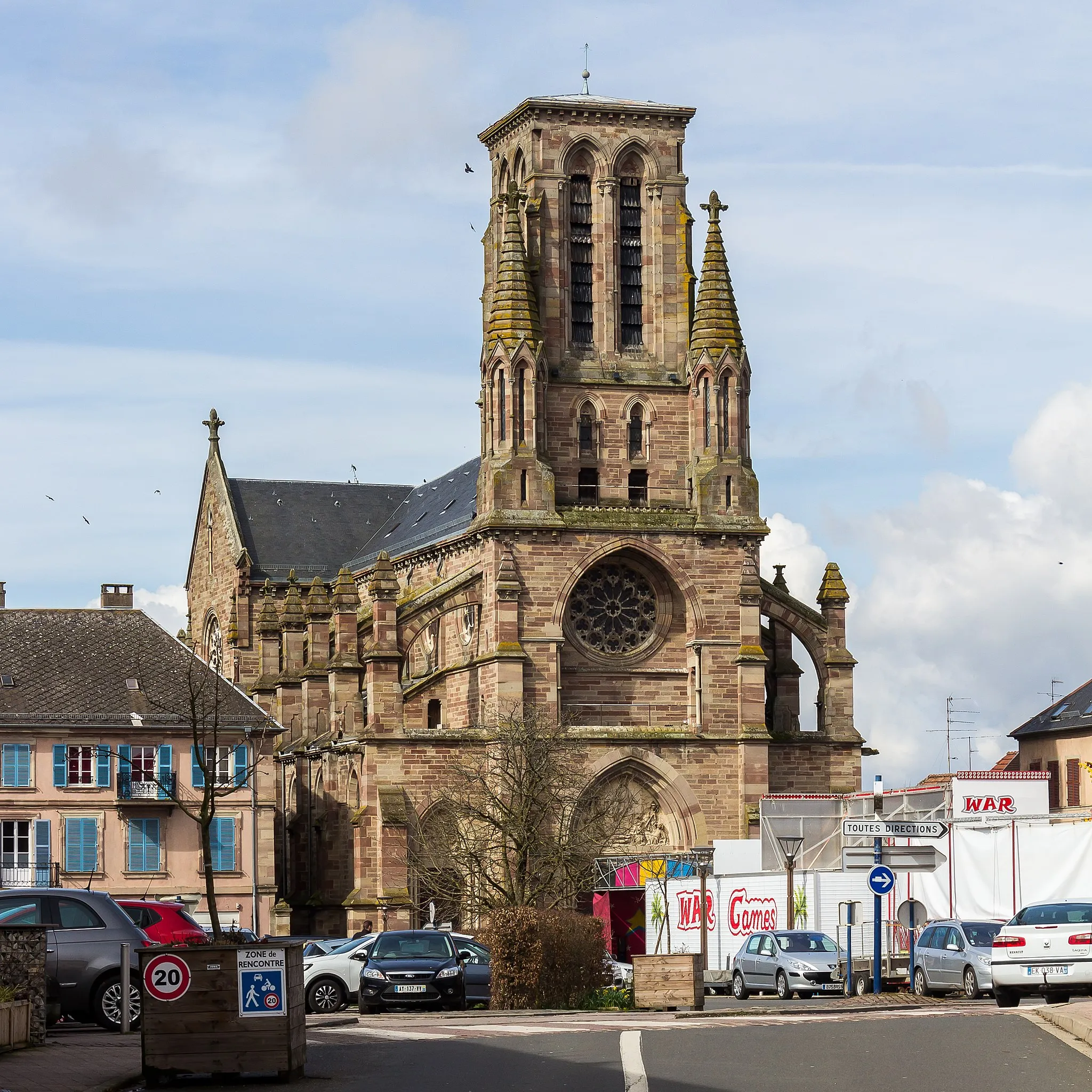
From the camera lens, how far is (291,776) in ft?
235

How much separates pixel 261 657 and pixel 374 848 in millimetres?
15052

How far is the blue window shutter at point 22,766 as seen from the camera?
196ft

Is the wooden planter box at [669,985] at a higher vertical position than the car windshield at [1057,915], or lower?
lower

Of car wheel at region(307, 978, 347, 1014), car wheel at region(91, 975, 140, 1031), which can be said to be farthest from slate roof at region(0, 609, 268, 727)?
car wheel at region(91, 975, 140, 1031)

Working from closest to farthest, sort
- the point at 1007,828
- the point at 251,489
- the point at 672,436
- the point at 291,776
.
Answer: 1. the point at 1007,828
2. the point at 672,436
3. the point at 291,776
4. the point at 251,489

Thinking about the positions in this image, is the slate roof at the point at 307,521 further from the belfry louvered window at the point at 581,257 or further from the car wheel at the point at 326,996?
the car wheel at the point at 326,996

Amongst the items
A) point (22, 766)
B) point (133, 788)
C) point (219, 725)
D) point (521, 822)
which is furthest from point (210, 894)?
point (22, 766)

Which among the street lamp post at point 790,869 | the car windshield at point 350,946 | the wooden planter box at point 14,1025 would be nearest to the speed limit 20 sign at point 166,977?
the wooden planter box at point 14,1025

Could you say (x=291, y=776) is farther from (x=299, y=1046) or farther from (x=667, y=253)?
(x=299, y=1046)

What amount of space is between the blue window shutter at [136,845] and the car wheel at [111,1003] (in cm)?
3440

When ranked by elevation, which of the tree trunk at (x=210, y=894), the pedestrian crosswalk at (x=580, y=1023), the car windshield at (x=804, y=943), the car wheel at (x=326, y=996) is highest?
the tree trunk at (x=210, y=894)

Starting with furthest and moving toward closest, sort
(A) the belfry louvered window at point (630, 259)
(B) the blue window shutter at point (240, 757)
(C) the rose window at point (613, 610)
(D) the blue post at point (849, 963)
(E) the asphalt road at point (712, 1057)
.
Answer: (A) the belfry louvered window at point (630, 259)
(C) the rose window at point (613, 610)
(B) the blue window shutter at point (240, 757)
(D) the blue post at point (849, 963)
(E) the asphalt road at point (712, 1057)

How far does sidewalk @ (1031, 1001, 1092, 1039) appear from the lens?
891 inches

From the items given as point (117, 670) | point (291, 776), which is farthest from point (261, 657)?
point (117, 670)
